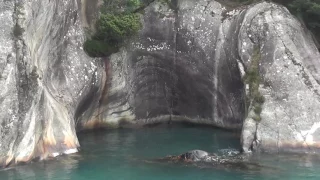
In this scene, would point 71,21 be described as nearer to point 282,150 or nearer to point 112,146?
point 112,146

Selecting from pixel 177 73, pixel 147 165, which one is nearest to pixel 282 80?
pixel 177 73

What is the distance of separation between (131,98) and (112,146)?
19.7 ft

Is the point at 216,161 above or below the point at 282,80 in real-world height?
below

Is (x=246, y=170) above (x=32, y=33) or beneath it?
beneath

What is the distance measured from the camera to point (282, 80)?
2506cm

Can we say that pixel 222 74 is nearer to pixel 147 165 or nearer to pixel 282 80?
pixel 282 80

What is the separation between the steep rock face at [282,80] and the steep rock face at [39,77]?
366 inches

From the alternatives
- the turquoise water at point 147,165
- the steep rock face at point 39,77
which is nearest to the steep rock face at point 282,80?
the turquoise water at point 147,165

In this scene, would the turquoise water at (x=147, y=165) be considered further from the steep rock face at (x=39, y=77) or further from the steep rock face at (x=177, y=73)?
the steep rock face at (x=177, y=73)

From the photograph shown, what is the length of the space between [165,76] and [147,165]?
11125mm

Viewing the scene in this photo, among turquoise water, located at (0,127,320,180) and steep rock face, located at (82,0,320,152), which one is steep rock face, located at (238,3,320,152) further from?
turquoise water, located at (0,127,320,180)

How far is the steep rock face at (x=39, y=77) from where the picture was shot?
20.5 metres

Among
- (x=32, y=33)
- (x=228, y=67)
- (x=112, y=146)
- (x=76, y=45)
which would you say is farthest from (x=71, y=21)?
(x=228, y=67)

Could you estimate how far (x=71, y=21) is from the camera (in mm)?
27172
